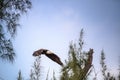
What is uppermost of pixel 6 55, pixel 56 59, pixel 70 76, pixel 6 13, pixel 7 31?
pixel 6 13

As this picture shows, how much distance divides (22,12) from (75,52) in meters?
13.5

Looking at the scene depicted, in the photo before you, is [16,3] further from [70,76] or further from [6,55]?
[70,76]

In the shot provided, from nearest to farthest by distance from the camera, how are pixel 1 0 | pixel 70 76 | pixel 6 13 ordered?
pixel 70 76 → pixel 1 0 → pixel 6 13

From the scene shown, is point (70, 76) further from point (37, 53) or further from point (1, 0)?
point (1, 0)

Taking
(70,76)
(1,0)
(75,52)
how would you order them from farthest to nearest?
(1,0), (75,52), (70,76)

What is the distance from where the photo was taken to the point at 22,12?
1488 cm

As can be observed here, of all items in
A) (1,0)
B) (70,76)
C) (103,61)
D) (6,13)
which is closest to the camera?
(70,76)

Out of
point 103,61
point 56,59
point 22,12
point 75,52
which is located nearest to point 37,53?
point 56,59

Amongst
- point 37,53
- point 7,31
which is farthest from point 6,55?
point 37,53

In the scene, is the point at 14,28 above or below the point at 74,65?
above

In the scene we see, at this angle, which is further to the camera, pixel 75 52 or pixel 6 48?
pixel 6 48

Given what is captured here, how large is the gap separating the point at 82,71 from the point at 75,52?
0.84 ft

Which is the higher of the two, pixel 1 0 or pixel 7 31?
pixel 1 0

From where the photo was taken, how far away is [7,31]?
14.3m
